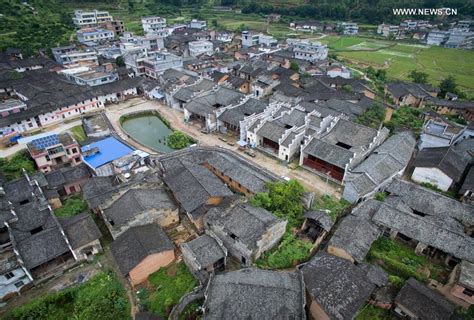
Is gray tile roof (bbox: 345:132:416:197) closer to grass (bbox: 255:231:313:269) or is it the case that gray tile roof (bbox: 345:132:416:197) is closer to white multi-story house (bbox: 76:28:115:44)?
grass (bbox: 255:231:313:269)

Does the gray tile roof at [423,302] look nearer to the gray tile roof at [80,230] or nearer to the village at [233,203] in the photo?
the village at [233,203]

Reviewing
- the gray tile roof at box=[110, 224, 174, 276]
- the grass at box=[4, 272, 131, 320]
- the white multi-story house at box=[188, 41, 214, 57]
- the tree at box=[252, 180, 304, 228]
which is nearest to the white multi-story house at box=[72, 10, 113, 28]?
the white multi-story house at box=[188, 41, 214, 57]

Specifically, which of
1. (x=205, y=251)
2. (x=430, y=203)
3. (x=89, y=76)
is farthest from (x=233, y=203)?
(x=89, y=76)

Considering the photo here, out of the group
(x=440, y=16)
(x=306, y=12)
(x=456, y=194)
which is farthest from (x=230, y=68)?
(x=440, y=16)

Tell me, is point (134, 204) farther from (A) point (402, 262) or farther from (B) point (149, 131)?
(A) point (402, 262)

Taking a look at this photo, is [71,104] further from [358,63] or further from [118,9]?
[118,9]
